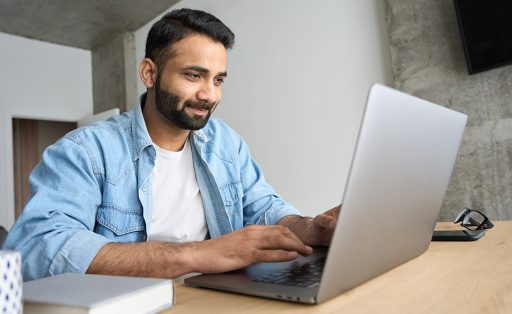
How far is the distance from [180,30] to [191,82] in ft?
0.51

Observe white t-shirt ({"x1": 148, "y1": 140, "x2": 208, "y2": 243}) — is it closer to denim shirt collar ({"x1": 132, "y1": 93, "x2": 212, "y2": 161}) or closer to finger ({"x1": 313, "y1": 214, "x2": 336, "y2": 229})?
denim shirt collar ({"x1": 132, "y1": 93, "x2": 212, "y2": 161})

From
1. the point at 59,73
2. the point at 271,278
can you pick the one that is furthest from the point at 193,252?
the point at 59,73

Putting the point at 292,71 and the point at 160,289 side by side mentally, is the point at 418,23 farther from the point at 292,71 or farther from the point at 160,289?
the point at 160,289

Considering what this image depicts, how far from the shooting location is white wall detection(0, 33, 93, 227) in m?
4.52

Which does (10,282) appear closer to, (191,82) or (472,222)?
(191,82)

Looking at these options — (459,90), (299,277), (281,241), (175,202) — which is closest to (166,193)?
(175,202)

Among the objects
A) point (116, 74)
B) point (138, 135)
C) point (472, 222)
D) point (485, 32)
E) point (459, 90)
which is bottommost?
point (472, 222)

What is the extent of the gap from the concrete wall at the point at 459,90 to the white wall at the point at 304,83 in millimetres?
216

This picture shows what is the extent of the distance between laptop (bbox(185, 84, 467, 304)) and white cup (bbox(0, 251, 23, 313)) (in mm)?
284

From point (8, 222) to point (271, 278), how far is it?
15.3 feet

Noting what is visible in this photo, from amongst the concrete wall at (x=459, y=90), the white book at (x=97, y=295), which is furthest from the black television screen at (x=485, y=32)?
the white book at (x=97, y=295)

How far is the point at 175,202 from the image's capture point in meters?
1.22

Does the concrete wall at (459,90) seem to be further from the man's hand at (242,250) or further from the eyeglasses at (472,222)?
the man's hand at (242,250)

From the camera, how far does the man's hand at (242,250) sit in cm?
69
